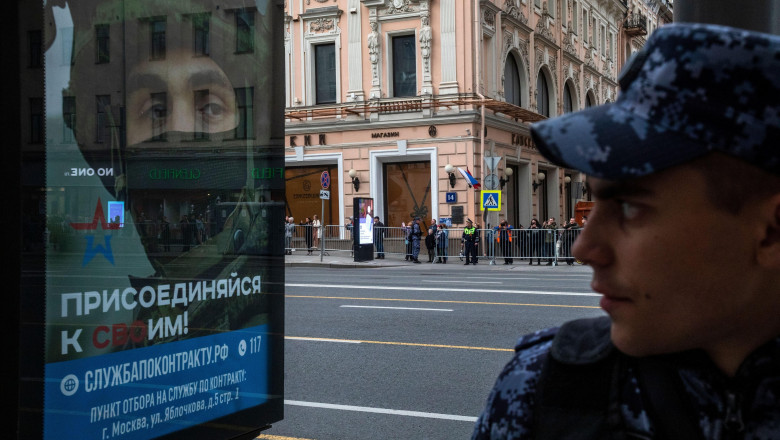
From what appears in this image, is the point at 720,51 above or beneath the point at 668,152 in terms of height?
above

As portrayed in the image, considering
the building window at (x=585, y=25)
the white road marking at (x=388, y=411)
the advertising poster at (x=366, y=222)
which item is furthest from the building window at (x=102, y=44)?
the building window at (x=585, y=25)

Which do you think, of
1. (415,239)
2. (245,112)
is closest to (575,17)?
(415,239)

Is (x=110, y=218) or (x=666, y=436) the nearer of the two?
(x=666, y=436)

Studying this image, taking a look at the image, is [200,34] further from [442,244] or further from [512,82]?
[512,82]

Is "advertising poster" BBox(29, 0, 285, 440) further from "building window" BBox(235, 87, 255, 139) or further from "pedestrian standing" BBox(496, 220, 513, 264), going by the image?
"pedestrian standing" BBox(496, 220, 513, 264)

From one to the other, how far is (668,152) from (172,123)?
9.37 ft

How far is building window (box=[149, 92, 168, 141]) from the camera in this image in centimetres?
349

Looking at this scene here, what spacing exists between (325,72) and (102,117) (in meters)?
30.4

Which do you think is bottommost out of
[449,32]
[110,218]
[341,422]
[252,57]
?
[341,422]

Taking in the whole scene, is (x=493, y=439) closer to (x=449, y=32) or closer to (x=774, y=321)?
(x=774, y=321)

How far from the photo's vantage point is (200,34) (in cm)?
376

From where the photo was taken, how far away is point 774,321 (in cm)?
115

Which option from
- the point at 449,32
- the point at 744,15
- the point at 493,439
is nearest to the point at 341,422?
the point at 744,15

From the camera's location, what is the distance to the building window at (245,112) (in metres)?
3.98
